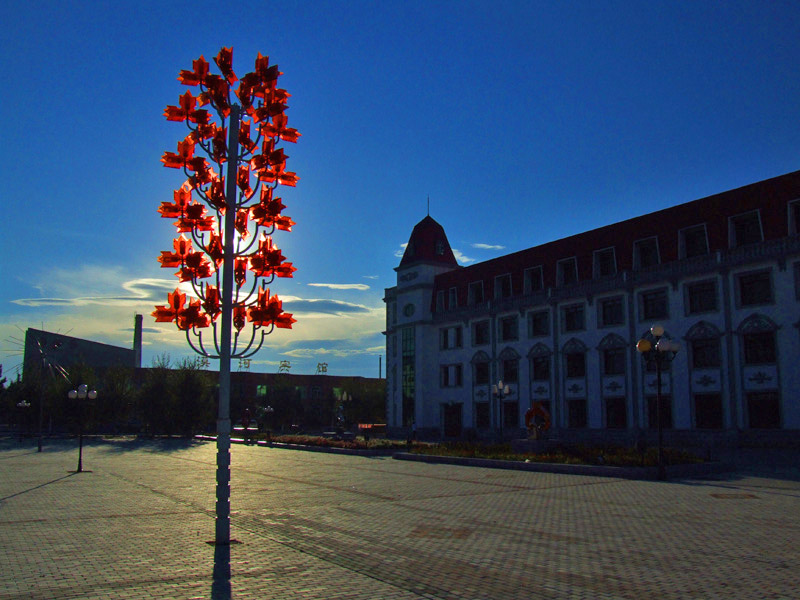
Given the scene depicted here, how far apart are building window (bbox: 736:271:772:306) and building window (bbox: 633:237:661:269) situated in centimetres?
586

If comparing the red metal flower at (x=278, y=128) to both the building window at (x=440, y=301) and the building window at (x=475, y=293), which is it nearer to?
the building window at (x=475, y=293)

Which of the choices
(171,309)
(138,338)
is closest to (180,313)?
(171,309)

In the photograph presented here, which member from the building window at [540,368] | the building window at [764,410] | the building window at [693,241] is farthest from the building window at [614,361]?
the building window at [764,410]

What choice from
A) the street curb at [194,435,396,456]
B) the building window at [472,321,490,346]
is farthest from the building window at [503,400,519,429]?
the street curb at [194,435,396,456]

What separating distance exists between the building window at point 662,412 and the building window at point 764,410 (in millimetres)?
4993

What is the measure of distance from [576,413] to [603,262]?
10.6 metres

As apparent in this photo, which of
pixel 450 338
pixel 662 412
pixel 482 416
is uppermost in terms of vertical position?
pixel 450 338

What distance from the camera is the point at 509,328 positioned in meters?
53.7

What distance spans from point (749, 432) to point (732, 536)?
27947mm

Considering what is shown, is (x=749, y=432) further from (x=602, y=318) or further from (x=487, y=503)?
(x=487, y=503)

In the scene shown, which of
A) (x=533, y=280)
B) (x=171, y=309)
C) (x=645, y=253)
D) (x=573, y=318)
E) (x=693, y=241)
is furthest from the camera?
(x=533, y=280)

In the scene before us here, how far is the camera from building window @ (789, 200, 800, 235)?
115ft

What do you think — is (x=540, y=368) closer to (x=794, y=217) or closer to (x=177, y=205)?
(x=794, y=217)

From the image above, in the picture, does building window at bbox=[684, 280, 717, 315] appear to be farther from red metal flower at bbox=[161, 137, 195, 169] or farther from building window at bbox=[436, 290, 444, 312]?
red metal flower at bbox=[161, 137, 195, 169]
